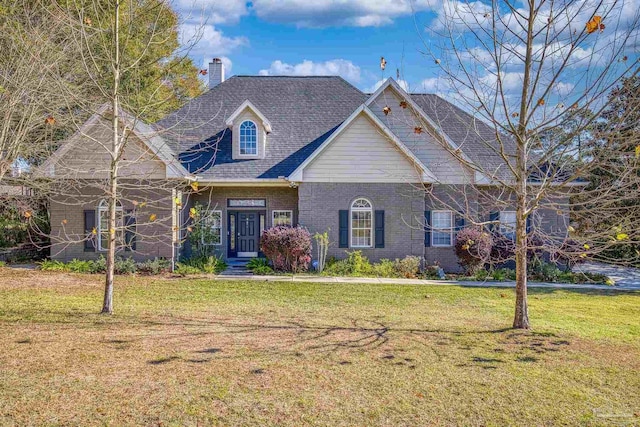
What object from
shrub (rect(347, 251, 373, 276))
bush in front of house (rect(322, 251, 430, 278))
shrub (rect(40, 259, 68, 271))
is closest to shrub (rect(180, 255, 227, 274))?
bush in front of house (rect(322, 251, 430, 278))

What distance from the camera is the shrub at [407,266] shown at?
17.1m

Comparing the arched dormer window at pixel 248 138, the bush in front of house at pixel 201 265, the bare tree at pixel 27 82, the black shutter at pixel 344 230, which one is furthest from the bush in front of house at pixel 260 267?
the bare tree at pixel 27 82

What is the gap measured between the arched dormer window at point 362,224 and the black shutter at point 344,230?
0.71 feet

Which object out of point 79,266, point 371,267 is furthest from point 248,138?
point 79,266

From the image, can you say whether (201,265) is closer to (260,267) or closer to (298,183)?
(260,267)

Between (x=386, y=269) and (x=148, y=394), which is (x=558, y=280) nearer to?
(x=386, y=269)

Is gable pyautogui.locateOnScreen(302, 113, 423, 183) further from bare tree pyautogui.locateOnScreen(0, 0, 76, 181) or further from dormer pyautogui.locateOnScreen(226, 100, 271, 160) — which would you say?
bare tree pyautogui.locateOnScreen(0, 0, 76, 181)

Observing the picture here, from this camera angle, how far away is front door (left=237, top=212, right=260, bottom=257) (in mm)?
19734

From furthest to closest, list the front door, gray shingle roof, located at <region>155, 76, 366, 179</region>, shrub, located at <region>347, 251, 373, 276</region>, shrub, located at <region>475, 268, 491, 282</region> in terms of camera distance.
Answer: the front door < gray shingle roof, located at <region>155, 76, 366, 179</region> < shrub, located at <region>347, 251, 373, 276</region> < shrub, located at <region>475, 268, 491, 282</region>

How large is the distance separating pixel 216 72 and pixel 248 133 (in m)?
6.26

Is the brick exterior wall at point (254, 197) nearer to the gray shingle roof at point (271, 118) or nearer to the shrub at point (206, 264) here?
the gray shingle roof at point (271, 118)

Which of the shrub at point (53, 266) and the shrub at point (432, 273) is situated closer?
the shrub at point (53, 266)

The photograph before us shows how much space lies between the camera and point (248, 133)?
1895cm

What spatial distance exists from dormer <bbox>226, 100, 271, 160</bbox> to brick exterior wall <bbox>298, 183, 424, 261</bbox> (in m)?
2.55
